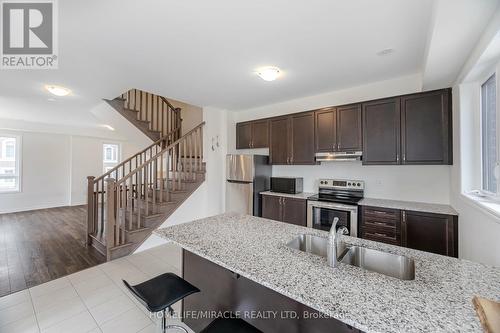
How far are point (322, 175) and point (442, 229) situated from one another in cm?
181

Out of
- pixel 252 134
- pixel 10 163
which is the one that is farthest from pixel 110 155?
pixel 252 134

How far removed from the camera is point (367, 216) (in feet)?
9.93

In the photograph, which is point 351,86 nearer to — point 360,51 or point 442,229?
point 360,51

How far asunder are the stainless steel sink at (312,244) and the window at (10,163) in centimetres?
851

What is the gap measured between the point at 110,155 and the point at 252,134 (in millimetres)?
6322

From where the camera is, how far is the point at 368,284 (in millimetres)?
1051

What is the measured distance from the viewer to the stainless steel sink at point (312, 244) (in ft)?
5.68

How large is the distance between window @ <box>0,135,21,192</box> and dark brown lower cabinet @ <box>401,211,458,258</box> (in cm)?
948

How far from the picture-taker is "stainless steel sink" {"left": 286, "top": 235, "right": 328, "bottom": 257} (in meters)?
1.73

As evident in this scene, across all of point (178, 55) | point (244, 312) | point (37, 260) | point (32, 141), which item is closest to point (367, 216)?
point (244, 312)

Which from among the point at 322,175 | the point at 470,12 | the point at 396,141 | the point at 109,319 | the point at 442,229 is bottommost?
the point at 109,319

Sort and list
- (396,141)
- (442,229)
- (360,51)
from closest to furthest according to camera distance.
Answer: (360,51) < (442,229) < (396,141)

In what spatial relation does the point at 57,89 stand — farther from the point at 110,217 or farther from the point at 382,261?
the point at 382,261

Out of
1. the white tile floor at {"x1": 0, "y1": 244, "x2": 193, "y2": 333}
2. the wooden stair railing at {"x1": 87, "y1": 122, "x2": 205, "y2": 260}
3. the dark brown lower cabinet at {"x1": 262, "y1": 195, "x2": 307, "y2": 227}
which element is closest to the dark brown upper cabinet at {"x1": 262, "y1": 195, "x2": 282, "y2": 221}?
the dark brown lower cabinet at {"x1": 262, "y1": 195, "x2": 307, "y2": 227}
